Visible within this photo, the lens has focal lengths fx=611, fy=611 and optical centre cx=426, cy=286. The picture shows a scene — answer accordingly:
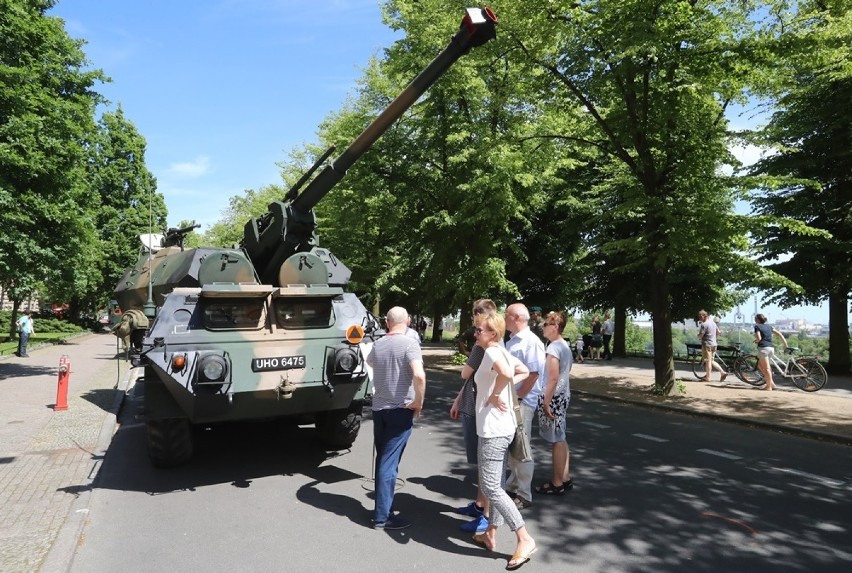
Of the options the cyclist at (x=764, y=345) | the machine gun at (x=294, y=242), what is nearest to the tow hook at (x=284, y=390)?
the machine gun at (x=294, y=242)

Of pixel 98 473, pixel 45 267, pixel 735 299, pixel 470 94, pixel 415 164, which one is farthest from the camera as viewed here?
pixel 735 299

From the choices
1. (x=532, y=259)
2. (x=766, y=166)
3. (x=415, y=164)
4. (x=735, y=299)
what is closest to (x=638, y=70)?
(x=415, y=164)

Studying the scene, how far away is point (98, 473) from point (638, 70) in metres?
10.7

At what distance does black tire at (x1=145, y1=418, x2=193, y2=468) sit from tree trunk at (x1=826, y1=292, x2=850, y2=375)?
17.9m

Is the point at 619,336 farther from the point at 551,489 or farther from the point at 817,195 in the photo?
the point at 551,489

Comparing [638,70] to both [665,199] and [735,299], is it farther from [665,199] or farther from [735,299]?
[735,299]

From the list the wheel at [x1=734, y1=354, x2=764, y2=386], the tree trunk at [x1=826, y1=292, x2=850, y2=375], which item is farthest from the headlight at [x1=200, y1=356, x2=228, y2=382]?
the tree trunk at [x1=826, y1=292, x2=850, y2=375]

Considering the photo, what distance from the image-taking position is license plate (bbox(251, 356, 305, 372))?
6.25 meters

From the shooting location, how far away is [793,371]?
44.5 ft

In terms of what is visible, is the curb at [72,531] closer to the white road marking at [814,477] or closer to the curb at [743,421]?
the white road marking at [814,477]

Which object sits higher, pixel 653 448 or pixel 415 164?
pixel 415 164

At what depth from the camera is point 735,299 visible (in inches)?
958

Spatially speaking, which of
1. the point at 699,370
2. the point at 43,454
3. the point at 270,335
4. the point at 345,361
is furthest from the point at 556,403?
the point at 699,370

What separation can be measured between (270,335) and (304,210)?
5.60 feet
